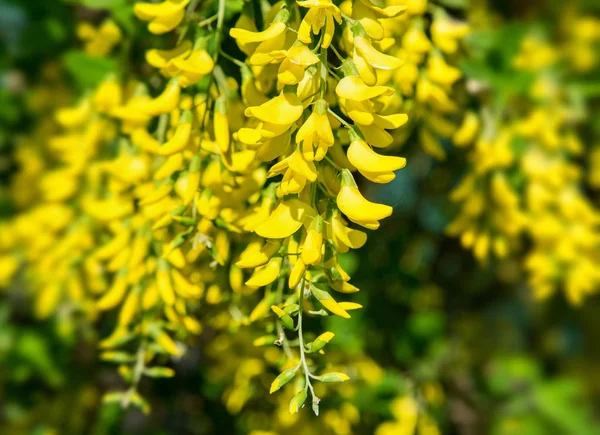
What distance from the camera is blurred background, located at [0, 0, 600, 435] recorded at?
1302 millimetres

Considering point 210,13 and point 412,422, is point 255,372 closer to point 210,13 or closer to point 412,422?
point 412,422

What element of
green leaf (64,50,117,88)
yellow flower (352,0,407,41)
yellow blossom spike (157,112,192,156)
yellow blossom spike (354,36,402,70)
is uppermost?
yellow flower (352,0,407,41)

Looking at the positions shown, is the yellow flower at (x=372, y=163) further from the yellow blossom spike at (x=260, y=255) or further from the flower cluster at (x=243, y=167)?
the yellow blossom spike at (x=260, y=255)

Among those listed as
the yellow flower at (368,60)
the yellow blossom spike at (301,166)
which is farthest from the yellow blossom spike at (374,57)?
the yellow blossom spike at (301,166)

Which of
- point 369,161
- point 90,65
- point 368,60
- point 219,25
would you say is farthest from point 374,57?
point 90,65

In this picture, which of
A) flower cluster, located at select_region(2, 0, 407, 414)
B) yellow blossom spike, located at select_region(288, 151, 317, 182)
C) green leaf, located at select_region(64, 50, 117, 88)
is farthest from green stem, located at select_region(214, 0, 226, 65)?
green leaf, located at select_region(64, 50, 117, 88)

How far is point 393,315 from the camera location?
5.55 ft

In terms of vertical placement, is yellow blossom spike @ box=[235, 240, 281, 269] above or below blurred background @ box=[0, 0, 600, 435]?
above

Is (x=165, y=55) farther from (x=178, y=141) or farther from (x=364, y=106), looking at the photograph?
(x=364, y=106)

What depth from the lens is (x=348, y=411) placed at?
129 cm

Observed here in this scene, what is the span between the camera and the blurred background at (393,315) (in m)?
1.30

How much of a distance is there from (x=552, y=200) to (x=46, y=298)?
1.16 metres

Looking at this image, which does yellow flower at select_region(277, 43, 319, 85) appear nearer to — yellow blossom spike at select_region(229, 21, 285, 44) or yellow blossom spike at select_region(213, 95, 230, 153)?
yellow blossom spike at select_region(229, 21, 285, 44)

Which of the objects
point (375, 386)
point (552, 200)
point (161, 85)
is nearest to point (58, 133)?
point (161, 85)
